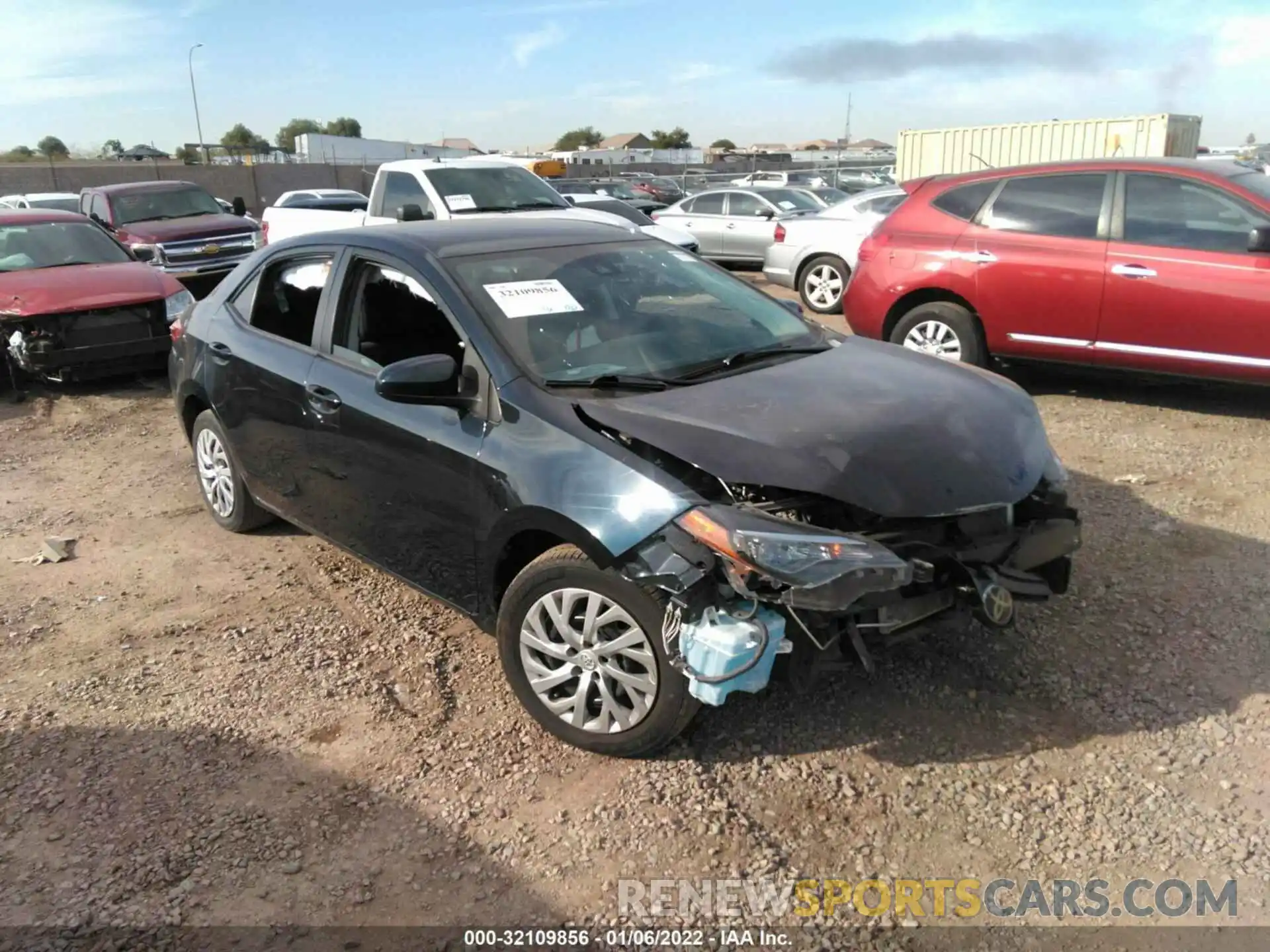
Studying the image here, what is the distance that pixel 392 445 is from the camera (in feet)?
12.2

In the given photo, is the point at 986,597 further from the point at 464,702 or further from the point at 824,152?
the point at 824,152

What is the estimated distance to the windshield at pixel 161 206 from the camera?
13.7 meters

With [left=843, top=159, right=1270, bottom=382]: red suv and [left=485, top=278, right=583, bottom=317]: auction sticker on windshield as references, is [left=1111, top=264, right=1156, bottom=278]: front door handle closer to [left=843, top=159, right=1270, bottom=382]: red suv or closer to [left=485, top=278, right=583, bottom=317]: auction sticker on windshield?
[left=843, top=159, right=1270, bottom=382]: red suv

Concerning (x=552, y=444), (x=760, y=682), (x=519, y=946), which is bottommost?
(x=519, y=946)

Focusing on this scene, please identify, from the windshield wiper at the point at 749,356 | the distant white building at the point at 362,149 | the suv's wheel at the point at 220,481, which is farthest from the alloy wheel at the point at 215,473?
the distant white building at the point at 362,149

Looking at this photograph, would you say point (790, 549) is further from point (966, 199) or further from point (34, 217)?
point (34, 217)

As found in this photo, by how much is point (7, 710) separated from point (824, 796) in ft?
10.1

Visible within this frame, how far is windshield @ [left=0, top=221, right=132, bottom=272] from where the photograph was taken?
9172 millimetres

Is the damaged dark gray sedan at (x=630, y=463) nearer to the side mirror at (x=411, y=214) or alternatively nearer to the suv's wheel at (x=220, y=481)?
the suv's wheel at (x=220, y=481)

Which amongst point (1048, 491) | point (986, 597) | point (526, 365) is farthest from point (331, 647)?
point (1048, 491)

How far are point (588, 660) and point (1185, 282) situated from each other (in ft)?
17.2

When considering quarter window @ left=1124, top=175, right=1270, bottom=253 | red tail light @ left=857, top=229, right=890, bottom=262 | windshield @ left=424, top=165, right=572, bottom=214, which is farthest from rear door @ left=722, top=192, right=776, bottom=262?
quarter window @ left=1124, top=175, right=1270, bottom=253

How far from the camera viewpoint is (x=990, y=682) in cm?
355

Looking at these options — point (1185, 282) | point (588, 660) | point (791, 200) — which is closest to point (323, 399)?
point (588, 660)
